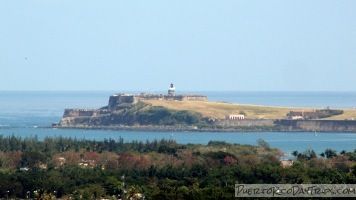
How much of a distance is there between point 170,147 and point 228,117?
6363 cm

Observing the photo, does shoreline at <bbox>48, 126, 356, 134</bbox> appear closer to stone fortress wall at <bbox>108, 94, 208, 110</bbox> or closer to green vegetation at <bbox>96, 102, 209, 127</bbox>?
green vegetation at <bbox>96, 102, 209, 127</bbox>

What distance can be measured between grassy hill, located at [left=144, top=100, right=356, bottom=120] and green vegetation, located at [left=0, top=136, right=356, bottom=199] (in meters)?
56.7

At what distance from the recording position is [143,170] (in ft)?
196

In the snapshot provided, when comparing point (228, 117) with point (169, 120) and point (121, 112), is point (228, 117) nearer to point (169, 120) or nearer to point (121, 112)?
point (169, 120)

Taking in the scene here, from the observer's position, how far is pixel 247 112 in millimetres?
141375

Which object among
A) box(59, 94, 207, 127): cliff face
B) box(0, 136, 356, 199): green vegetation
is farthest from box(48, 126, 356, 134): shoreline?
box(0, 136, 356, 199): green vegetation

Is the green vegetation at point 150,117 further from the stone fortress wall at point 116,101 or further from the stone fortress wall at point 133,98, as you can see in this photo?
the stone fortress wall at point 133,98

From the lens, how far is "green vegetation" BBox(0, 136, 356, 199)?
4888cm

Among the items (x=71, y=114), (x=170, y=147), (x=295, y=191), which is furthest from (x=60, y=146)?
(x=71, y=114)

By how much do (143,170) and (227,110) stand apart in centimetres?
8298

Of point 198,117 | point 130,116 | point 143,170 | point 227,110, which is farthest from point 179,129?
point 143,170

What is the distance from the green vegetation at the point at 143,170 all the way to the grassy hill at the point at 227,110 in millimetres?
56717

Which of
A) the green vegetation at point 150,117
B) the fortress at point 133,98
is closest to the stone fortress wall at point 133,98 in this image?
the fortress at point 133,98

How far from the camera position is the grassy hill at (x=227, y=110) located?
451ft
